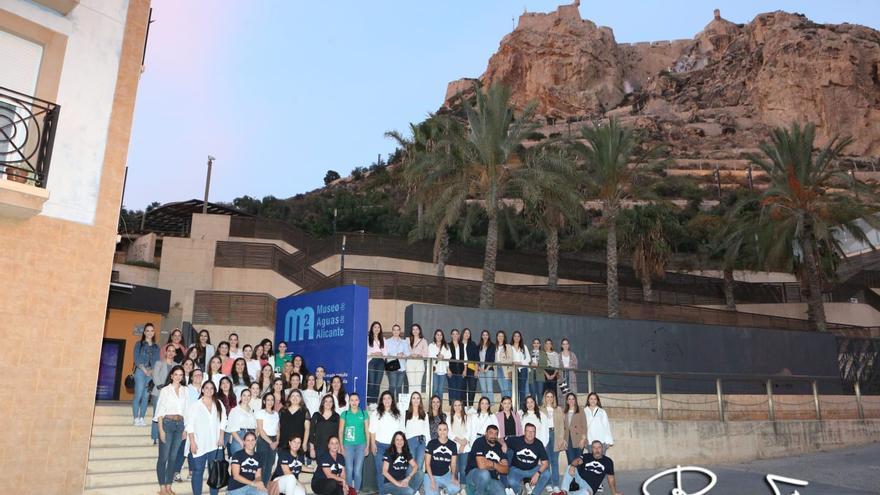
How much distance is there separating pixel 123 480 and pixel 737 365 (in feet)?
58.1

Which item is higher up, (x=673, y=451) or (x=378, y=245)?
(x=378, y=245)

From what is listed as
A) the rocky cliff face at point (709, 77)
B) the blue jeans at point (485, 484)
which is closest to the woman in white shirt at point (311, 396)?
the blue jeans at point (485, 484)

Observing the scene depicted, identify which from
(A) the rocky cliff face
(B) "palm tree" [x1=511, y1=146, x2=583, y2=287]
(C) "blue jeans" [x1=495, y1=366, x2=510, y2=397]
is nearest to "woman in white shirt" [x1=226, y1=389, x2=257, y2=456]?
(C) "blue jeans" [x1=495, y1=366, x2=510, y2=397]

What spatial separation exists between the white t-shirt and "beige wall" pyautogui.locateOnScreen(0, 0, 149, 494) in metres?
2.04

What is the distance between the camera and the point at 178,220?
36438 millimetres

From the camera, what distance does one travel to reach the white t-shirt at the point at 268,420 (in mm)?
8992

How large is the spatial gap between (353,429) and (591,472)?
143 inches

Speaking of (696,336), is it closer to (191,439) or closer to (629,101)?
(191,439)

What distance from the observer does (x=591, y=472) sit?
9953 millimetres

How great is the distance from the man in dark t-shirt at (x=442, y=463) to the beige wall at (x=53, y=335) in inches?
173

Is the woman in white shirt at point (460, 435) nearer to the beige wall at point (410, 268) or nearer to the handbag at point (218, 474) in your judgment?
the handbag at point (218, 474)

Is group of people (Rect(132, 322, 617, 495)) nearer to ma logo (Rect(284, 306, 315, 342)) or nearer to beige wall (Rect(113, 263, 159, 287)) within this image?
ma logo (Rect(284, 306, 315, 342))

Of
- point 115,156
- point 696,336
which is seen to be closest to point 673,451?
point 696,336

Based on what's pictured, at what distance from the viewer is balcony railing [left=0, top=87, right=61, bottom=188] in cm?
775
